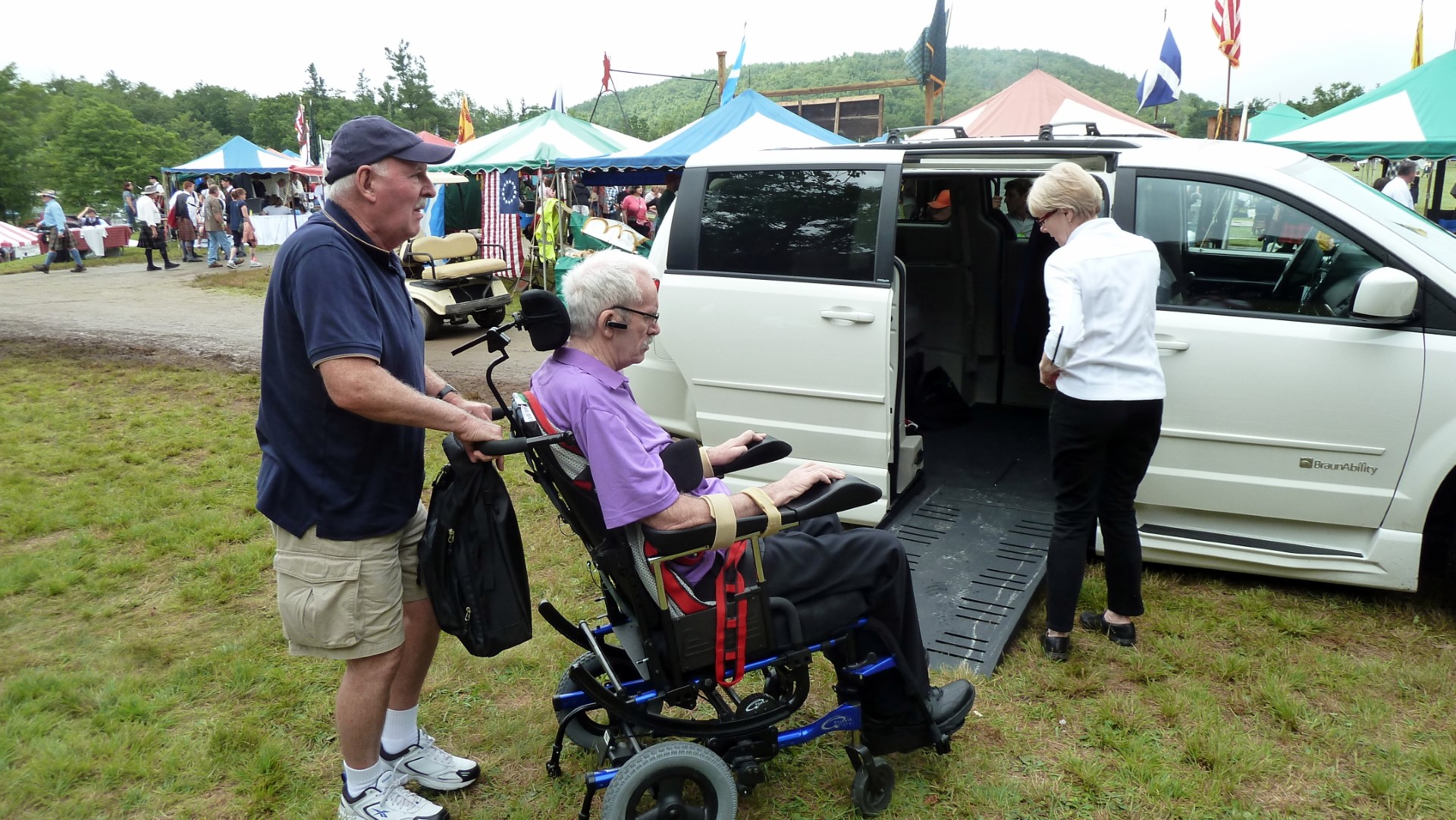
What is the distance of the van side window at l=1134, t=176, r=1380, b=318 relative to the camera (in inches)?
139

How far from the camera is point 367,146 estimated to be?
7.39 ft

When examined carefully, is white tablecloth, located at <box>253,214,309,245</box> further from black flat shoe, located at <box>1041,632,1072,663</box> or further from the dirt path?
black flat shoe, located at <box>1041,632,1072,663</box>

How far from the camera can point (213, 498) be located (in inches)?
206

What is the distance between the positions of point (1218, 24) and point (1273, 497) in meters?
11.4

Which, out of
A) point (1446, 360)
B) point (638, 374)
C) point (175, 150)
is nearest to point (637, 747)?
point (638, 374)

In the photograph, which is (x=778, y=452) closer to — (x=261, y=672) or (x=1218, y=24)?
(x=261, y=672)

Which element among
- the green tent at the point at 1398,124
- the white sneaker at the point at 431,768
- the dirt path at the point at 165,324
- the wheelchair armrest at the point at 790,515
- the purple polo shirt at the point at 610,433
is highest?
the green tent at the point at 1398,124

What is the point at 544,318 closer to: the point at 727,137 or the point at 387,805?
the point at 387,805

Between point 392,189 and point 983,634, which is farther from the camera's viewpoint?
point 983,634

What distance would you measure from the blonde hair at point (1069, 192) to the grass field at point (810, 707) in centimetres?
167

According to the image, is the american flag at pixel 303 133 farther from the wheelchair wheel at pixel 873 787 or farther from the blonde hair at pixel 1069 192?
the wheelchair wheel at pixel 873 787

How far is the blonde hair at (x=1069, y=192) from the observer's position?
3156 mm

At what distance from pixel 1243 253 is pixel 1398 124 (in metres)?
9.06

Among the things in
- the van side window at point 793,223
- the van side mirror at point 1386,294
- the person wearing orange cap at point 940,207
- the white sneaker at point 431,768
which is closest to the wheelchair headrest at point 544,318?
the white sneaker at point 431,768
